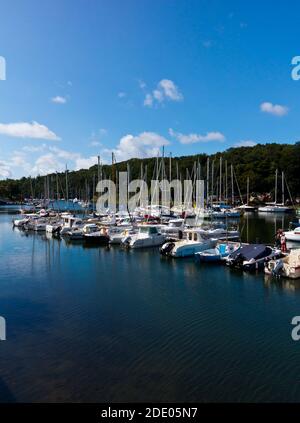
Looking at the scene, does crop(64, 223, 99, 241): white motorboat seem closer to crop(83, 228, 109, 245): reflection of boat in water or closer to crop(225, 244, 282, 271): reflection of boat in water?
crop(83, 228, 109, 245): reflection of boat in water

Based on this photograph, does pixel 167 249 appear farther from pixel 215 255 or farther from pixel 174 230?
pixel 174 230

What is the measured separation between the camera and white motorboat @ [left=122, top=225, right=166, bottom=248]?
127 ft

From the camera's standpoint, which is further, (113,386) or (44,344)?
(44,344)

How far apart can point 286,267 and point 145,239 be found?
17308 millimetres

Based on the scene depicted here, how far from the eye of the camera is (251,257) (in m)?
27.6

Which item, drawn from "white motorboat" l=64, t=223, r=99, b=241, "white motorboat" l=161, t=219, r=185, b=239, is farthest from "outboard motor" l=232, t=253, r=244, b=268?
"white motorboat" l=64, t=223, r=99, b=241

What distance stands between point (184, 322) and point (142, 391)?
6.22 meters

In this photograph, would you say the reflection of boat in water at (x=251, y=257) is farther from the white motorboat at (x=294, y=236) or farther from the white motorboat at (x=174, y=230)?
the white motorboat at (x=294, y=236)

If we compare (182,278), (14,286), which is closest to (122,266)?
(182,278)

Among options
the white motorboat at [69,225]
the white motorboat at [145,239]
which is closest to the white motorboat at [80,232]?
the white motorboat at [69,225]

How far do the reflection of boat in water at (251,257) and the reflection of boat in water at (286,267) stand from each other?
1153 millimetres

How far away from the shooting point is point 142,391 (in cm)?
1123

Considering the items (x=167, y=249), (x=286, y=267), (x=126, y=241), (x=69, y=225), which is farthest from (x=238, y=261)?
(x=69, y=225)
